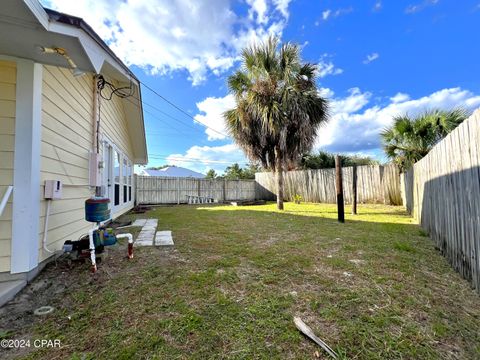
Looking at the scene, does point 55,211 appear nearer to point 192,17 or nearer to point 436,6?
point 192,17

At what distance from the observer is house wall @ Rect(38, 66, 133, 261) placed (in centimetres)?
271

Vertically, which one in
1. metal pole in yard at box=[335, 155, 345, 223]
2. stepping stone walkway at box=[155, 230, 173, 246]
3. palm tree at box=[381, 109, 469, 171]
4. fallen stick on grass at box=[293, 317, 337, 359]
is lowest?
fallen stick on grass at box=[293, 317, 337, 359]

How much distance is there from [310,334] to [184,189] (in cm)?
1279

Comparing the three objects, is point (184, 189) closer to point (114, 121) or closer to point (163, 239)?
point (114, 121)

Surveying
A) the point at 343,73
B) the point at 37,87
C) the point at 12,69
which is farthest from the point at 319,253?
the point at 343,73

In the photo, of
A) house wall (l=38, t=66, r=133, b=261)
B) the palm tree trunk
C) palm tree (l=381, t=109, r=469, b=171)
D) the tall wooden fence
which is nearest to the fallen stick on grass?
the tall wooden fence

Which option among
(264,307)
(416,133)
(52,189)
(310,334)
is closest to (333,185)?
(416,133)

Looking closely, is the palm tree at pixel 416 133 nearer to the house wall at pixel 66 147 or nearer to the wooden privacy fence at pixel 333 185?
the wooden privacy fence at pixel 333 185

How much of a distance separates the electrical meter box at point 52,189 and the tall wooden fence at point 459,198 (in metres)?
4.34

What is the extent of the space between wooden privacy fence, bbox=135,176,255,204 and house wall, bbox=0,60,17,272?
10315 millimetres

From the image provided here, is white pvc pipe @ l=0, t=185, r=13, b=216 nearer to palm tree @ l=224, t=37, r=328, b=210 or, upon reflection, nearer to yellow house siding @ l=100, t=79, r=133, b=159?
yellow house siding @ l=100, t=79, r=133, b=159

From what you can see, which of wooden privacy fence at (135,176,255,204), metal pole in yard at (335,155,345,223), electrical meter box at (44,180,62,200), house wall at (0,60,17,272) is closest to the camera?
house wall at (0,60,17,272)

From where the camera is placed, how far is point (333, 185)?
11.4 m

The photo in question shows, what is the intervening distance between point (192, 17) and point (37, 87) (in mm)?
5196
